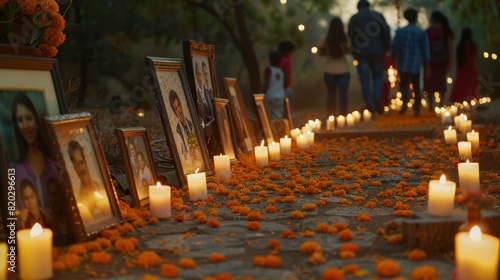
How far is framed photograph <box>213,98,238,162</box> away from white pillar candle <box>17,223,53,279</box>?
436 centimetres

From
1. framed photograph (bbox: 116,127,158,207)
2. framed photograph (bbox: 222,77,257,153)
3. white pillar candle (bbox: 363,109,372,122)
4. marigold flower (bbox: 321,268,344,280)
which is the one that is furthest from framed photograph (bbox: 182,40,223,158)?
white pillar candle (bbox: 363,109,372,122)

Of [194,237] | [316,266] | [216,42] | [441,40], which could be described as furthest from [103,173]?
[216,42]

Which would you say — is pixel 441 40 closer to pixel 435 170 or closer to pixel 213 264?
pixel 435 170

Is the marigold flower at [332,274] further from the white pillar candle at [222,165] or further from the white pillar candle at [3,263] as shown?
the white pillar candle at [222,165]

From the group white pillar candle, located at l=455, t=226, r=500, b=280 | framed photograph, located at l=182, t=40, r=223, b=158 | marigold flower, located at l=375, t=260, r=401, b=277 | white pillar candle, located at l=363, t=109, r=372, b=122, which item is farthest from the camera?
white pillar candle, located at l=363, t=109, r=372, b=122

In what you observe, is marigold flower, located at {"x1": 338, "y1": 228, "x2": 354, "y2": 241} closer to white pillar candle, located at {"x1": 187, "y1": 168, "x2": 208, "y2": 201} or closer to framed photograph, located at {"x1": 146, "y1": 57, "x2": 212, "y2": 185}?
white pillar candle, located at {"x1": 187, "y1": 168, "x2": 208, "y2": 201}

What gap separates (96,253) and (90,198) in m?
0.64

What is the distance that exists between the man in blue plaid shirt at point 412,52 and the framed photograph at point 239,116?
6509 mm

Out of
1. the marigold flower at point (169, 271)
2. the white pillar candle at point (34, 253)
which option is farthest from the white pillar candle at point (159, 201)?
the white pillar candle at point (34, 253)

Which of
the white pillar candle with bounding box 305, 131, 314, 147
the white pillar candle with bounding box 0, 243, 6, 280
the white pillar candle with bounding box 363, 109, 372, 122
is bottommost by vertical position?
the white pillar candle with bounding box 363, 109, 372, 122

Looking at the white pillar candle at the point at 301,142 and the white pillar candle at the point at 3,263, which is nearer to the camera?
the white pillar candle at the point at 3,263

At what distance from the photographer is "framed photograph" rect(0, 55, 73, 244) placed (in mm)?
4012

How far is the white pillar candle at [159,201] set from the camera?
4863 mm

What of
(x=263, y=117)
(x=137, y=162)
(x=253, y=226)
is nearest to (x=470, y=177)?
(x=253, y=226)
